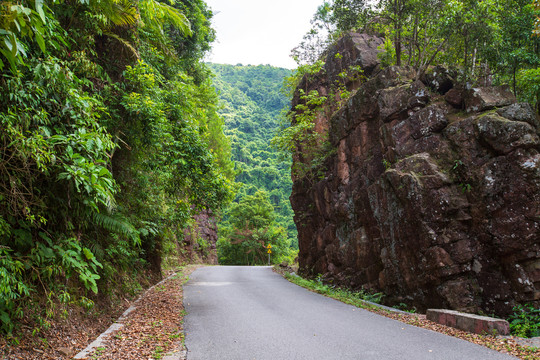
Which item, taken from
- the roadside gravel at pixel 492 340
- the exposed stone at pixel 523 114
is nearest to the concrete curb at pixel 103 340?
the roadside gravel at pixel 492 340

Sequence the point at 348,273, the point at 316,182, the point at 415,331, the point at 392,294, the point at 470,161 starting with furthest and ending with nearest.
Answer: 1. the point at 316,182
2. the point at 348,273
3. the point at 392,294
4. the point at 470,161
5. the point at 415,331

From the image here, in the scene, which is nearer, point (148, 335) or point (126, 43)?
point (148, 335)

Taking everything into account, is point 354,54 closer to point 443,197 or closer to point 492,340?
point 443,197

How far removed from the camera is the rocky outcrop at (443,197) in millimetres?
7895

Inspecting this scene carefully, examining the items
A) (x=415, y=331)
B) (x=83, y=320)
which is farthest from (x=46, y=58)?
(x=415, y=331)

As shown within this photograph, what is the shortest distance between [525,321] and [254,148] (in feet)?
226

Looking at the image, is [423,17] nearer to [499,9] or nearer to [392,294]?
[499,9]

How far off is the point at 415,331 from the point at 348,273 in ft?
20.0

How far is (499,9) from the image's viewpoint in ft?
34.8

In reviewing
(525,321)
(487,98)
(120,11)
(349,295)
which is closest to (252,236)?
(349,295)

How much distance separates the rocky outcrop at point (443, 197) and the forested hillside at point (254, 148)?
24.5 meters

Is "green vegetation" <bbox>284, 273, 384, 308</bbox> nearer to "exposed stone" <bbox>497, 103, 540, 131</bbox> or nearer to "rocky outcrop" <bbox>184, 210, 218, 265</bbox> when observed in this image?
"exposed stone" <bbox>497, 103, 540, 131</bbox>

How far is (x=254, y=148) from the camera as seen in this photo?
74.8 m

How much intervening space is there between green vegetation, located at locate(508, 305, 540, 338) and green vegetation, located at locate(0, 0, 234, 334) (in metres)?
7.46
